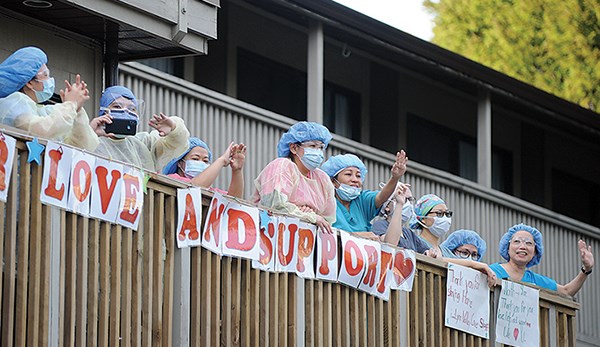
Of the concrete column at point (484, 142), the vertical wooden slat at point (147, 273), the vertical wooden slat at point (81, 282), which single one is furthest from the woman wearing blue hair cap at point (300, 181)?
the concrete column at point (484, 142)

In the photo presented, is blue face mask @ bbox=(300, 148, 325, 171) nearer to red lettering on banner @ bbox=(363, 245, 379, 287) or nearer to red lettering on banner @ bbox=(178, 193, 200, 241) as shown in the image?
red lettering on banner @ bbox=(363, 245, 379, 287)

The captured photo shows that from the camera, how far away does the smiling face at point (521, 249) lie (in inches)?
535

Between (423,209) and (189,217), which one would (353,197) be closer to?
(423,209)

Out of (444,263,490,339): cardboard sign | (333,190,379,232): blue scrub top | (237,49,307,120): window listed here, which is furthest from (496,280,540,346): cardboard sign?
(237,49,307,120): window

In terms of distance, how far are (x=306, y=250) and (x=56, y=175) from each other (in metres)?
2.41

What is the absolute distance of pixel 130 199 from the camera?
9.57 meters

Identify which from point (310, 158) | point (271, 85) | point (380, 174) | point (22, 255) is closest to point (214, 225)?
point (310, 158)

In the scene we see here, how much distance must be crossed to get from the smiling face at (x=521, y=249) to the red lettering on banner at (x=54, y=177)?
5453 mm

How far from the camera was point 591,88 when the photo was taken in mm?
40156

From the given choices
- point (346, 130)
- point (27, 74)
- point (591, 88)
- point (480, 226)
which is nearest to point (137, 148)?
point (27, 74)

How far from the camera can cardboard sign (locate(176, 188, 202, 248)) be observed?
10031mm

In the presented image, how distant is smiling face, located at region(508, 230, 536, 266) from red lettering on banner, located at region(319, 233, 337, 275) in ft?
9.17

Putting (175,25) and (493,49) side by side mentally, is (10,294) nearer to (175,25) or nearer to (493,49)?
(175,25)

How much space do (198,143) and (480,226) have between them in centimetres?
1077
